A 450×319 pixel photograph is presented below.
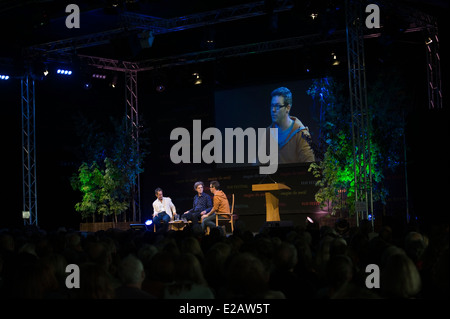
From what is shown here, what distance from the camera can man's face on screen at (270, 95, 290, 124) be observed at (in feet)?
51.8

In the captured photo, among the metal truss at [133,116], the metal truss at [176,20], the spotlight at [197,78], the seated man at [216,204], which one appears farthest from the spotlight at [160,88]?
the seated man at [216,204]

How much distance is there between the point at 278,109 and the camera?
1587cm

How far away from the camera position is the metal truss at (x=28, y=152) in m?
14.5

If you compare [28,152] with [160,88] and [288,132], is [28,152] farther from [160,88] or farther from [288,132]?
[288,132]

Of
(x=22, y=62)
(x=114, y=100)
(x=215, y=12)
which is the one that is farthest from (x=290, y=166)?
(x=22, y=62)

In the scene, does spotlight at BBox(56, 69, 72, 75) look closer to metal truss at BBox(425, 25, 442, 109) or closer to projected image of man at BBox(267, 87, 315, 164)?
projected image of man at BBox(267, 87, 315, 164)

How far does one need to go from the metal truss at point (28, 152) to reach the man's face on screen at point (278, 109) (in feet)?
19.7

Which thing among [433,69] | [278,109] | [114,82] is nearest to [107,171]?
[114,82]

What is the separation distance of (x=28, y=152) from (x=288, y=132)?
6448 millimetres

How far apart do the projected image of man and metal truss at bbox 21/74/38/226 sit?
19.7 feet

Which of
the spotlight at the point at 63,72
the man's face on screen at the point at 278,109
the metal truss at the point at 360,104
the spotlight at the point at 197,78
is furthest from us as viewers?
the spotlight at the point at 197,78

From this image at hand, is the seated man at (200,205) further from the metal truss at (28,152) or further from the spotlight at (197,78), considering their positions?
the metal truss at (28,152)

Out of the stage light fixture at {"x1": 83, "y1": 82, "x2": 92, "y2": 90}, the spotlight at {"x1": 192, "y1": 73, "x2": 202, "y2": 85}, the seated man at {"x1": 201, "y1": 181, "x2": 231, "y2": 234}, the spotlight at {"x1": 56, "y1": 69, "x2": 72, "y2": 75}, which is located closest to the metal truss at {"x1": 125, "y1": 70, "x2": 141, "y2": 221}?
the stage light fixture at {"x1": 83, "y1": 82, "x2": 92, "y2": 90}
